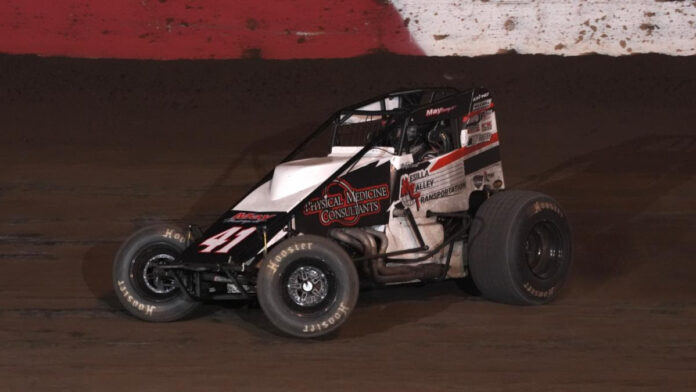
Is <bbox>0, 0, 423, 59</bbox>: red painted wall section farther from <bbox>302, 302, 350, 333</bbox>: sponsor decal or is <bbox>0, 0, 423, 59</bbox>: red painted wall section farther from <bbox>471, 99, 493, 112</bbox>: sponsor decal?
<bbox>302, 302, 350, 333</bbox>: sponsor decal

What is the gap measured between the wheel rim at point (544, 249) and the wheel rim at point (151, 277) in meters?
2.28

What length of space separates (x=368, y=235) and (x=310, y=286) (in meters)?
0.70

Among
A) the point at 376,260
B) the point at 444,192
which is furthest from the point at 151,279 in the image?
the point at 444,192

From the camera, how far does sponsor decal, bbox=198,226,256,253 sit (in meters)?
7.41

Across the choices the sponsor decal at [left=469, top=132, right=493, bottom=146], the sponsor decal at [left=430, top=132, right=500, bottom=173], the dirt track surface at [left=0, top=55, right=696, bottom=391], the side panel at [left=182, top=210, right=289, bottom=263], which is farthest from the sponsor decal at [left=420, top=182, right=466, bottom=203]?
the side panel at [left=182, top=210, right=289, bottom=263]

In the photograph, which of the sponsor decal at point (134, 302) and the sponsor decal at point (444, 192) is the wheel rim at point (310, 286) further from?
the sponsor decal at point (444, 192)

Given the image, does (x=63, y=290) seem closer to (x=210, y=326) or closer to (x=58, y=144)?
(x=210, y=326)

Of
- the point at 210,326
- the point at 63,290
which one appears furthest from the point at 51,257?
the point at 210,326

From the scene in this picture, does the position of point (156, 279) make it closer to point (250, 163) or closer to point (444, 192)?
point (444, 192)

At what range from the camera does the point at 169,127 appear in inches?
544

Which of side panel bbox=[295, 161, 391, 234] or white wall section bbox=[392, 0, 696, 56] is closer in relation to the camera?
side panel bbox=[295, 161, 391, 234]

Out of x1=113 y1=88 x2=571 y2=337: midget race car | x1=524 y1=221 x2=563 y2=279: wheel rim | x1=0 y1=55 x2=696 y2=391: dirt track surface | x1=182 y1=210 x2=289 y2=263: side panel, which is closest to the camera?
x1=0 y1=55 x2=696 y2=391: dirt track surface

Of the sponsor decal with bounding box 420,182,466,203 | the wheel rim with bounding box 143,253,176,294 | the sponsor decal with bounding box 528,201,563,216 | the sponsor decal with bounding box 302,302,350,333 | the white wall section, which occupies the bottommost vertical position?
the sponsor decal with bounding box 302,302,350,333

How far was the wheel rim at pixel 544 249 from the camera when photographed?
27.2 feet
